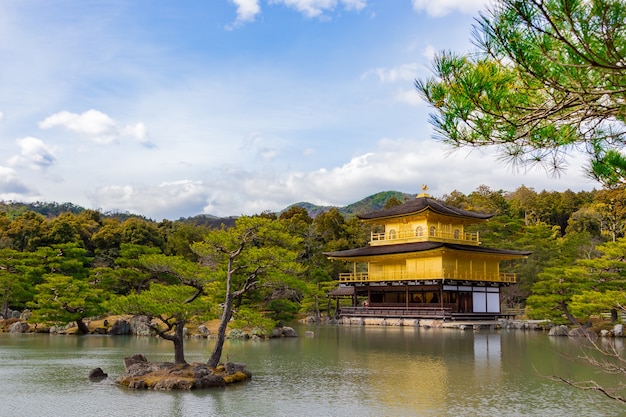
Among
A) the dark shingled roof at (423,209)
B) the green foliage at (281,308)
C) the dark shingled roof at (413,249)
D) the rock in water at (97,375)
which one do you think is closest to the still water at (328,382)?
the rock in water at (97,375)

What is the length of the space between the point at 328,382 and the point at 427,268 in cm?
2063

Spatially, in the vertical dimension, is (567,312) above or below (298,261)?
below

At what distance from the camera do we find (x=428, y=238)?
33.5 m

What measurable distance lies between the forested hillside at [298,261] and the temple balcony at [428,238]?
291cm

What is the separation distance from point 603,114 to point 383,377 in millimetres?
9431

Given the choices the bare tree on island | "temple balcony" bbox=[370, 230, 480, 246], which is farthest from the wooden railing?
the bare tree on island

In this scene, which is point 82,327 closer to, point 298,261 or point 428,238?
point 298,261

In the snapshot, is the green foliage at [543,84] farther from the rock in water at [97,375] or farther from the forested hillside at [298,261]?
the rock in water at [97,375]

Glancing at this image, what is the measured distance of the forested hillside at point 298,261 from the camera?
70.5 feet

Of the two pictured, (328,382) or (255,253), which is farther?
(255,253)

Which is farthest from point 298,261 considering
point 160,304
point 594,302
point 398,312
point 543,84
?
point 543,84

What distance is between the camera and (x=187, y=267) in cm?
1291

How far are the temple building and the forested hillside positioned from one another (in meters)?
2.44

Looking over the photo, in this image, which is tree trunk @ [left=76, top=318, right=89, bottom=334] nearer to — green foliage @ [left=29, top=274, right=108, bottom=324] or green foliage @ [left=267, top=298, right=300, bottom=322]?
green foliage @ [left=29, top=274, right=108, bottom=324]
